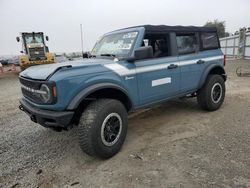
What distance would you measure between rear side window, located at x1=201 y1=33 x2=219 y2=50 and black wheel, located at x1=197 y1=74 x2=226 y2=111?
68 cm

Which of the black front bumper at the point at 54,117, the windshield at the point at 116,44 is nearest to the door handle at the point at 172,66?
the windshield at the point at 116,44

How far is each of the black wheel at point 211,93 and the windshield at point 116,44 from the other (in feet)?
7.20

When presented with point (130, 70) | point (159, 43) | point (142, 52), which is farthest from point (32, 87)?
point (159, 43)

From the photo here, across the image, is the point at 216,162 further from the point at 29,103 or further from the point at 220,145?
the point at 29,103

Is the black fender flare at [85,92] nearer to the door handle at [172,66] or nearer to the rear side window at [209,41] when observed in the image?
the door handle at [172,66]

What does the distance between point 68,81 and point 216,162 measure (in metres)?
2.29

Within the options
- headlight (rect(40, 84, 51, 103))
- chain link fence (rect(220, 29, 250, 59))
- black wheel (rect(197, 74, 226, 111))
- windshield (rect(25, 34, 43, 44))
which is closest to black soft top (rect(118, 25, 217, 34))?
black wheel (rect(197, 74, 226, 111))

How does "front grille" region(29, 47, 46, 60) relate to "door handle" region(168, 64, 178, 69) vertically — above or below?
above

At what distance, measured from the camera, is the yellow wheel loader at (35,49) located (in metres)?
17.4

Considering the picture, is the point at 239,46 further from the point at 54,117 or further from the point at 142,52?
the point at 54,117

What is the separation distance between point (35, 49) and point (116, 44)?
15.1 m

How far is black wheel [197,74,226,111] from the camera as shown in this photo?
207 inches

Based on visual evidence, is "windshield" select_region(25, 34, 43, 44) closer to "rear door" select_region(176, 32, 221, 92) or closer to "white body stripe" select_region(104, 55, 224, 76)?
"rear door" select_region(176, 32, 221, 92)

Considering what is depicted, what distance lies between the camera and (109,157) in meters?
Answer: 3.50
